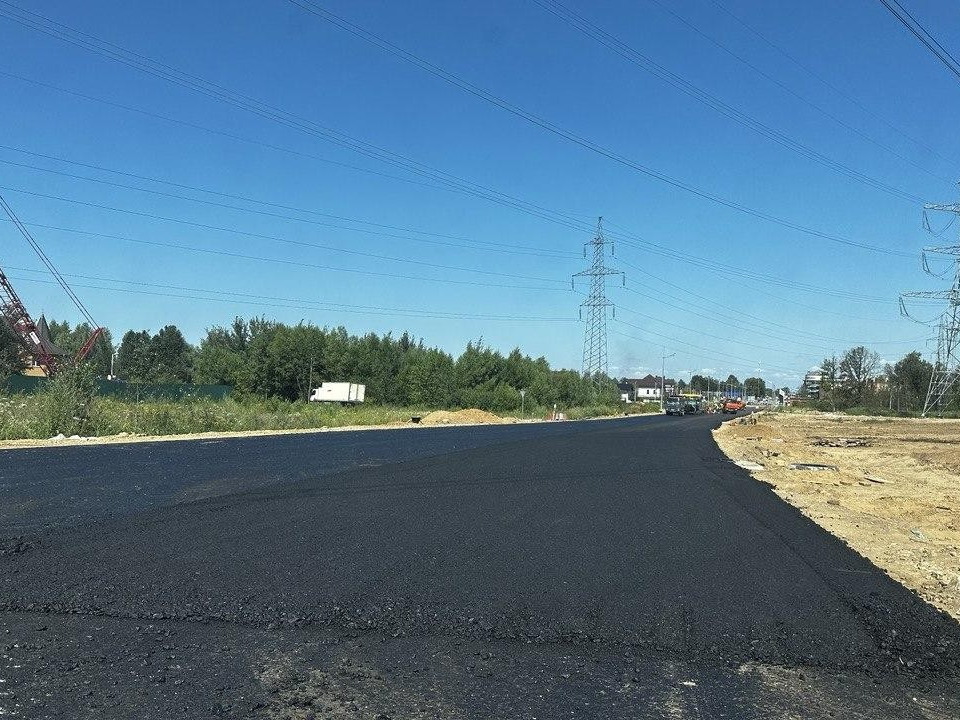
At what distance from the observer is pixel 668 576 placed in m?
7.24

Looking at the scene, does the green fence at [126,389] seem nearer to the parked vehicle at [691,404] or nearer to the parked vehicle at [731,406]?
the parked vehicle at [691,404]

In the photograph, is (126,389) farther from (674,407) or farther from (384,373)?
(674,407)

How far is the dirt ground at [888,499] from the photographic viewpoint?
8.24 meters

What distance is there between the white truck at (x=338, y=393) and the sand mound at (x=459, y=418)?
11858 millimetres

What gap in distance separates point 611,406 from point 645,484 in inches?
2824

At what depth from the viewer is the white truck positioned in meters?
67.7

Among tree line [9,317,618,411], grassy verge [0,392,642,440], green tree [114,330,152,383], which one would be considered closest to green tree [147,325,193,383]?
green tree [114,330,152,383]

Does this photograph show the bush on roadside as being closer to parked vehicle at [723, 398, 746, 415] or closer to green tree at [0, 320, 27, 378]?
green tree at [0, 320, 27, 378]

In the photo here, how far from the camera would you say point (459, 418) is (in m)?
58.1

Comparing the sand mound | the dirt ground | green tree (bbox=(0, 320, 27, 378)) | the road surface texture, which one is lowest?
the road surface texture

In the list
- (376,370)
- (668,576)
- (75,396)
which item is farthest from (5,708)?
(376,370)

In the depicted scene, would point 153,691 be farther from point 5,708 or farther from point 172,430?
point 172,430

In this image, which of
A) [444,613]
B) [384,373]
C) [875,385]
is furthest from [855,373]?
[444,613]

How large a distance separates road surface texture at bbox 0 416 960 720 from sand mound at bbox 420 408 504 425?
144 ft
